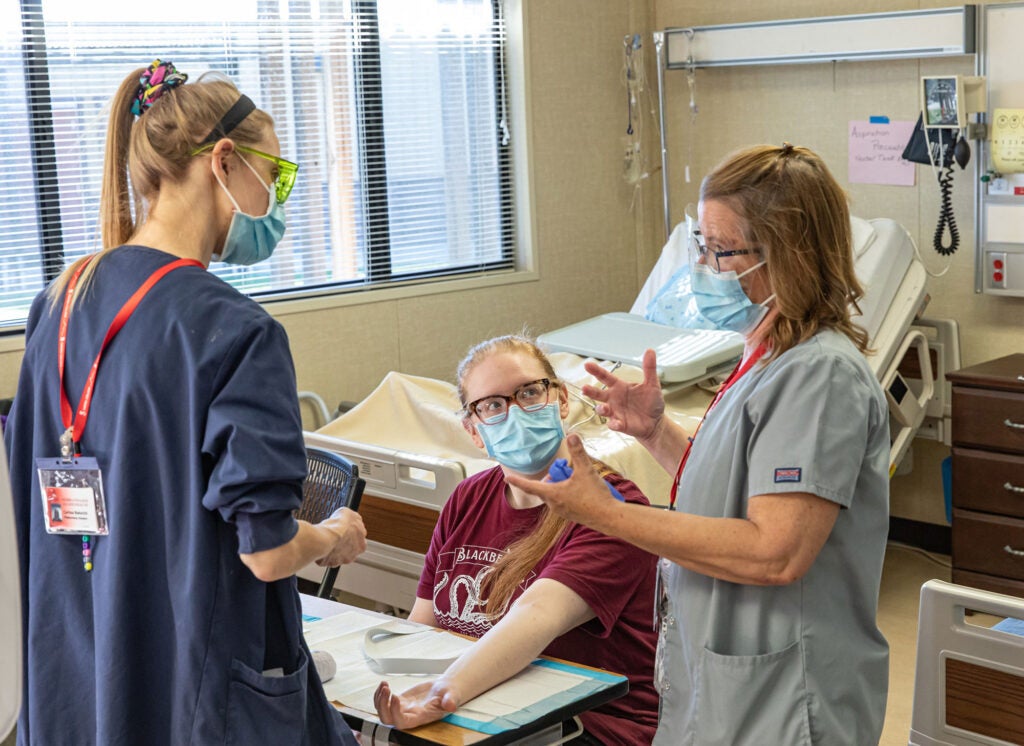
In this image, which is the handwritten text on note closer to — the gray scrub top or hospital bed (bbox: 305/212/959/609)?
hospital bed (bbox: 305/212/959/609)

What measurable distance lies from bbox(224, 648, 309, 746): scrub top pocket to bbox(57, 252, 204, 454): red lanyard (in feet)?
1.11

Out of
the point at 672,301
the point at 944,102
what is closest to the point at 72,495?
the point at 672,301

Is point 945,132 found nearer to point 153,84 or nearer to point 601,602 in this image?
point 601,602

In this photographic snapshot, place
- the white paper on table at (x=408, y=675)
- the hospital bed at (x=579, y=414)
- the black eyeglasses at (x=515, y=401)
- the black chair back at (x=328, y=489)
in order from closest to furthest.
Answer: the white paper on table at (x=408, y=675) < the black eyeglasses at (x=515, y=401) < the black chair back at (x=328, y=489) < the hospital bed at (x=579, y=414)

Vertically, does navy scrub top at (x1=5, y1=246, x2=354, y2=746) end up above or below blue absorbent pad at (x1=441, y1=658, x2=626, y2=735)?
above

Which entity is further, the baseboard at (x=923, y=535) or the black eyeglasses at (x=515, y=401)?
the baseboard at (x=923, y=535)

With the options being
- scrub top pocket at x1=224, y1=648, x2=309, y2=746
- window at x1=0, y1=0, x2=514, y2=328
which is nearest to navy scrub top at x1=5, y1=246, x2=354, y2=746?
scrub top pocket at x1=224, y1=648, x2=309, y2=746

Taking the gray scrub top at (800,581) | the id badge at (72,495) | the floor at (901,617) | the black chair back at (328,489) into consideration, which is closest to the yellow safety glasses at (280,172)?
the id badge at (72,495)

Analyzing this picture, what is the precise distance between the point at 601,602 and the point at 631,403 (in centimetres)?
33

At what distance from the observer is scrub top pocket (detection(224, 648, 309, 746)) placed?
139 centimetres

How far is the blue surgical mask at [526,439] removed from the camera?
202 centimetres

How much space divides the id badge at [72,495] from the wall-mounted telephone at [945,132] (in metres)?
3.21

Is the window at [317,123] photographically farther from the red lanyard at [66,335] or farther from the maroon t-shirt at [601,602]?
the red lanyard at [66,335]

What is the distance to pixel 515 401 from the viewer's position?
6.89 ft
